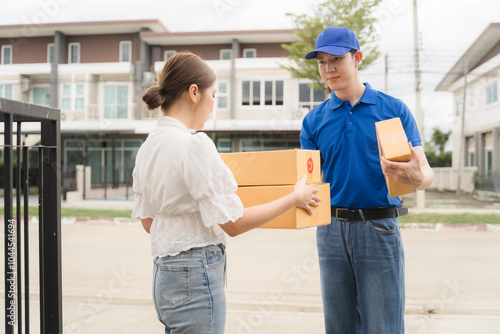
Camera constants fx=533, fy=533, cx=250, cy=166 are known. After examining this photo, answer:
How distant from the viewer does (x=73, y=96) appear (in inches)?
1146

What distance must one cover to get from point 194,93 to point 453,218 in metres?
12.5

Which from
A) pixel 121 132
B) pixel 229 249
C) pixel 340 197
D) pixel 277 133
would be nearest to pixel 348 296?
pixel 340 197

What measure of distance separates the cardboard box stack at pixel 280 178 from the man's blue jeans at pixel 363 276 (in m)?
0.19

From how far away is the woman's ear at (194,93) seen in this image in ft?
6.91

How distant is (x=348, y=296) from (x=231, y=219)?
1.07 meters

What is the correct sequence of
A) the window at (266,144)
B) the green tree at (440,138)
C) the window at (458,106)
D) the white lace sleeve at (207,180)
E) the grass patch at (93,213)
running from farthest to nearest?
1. the green tree at (440,138)
2. the window at (458,106)
3. the window at (266,144)
4. the grass patch at (93,213)
5. the white lace sleeve at (207,180)

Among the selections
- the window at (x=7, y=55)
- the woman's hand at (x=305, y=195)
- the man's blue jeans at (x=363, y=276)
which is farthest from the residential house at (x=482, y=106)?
the window at (x=7, y=55)

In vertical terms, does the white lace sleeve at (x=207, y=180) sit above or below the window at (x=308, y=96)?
below

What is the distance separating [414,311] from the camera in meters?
5.12

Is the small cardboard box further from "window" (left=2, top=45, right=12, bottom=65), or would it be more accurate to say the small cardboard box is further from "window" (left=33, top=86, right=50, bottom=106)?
"window" (left=2, top=45, right=12, bottom=65)

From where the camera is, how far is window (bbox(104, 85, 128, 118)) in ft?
95.1

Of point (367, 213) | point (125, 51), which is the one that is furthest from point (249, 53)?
point (367, 213)

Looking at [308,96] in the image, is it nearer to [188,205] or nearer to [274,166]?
[274,166]

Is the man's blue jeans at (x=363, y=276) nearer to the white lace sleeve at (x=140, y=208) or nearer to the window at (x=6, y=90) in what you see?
the white lace sleeve at (x=140, y=208)
